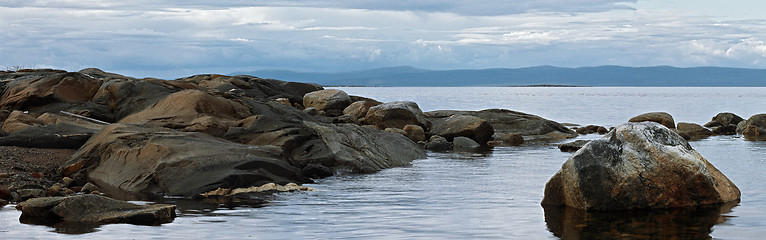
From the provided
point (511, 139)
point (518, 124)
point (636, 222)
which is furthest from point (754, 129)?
point (636, 222)

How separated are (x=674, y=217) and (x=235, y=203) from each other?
7712 mm

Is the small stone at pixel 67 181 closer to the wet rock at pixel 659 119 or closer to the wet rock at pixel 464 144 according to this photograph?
the wet rock at pixel 464 144

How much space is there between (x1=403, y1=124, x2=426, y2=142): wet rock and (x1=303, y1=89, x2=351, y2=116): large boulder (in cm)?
809

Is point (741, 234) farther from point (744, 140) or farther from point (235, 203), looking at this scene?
point (744, 140)

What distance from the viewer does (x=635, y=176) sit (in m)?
14.9

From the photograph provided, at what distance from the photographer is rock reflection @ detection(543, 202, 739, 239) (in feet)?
40.8

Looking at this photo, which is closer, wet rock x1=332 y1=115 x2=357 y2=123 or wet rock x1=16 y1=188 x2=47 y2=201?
wet rock x1=16 y1=188 x2=47 y2=201

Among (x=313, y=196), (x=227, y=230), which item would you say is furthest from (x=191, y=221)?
(x=313, y=196)

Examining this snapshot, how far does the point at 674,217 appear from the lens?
14008mm

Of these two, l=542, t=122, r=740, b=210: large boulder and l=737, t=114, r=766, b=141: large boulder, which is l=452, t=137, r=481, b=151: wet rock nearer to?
l=737, t=114, r=766, b=141: large boulder

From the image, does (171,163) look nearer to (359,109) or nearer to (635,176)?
(635,176)

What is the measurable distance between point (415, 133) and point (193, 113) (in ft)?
39.4

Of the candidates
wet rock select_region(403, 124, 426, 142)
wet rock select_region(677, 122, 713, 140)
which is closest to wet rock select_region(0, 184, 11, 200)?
wet rock select_region(403, 124, 426, 142)

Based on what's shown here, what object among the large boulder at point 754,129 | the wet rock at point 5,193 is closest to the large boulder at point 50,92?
the wet rock at point 5,193
